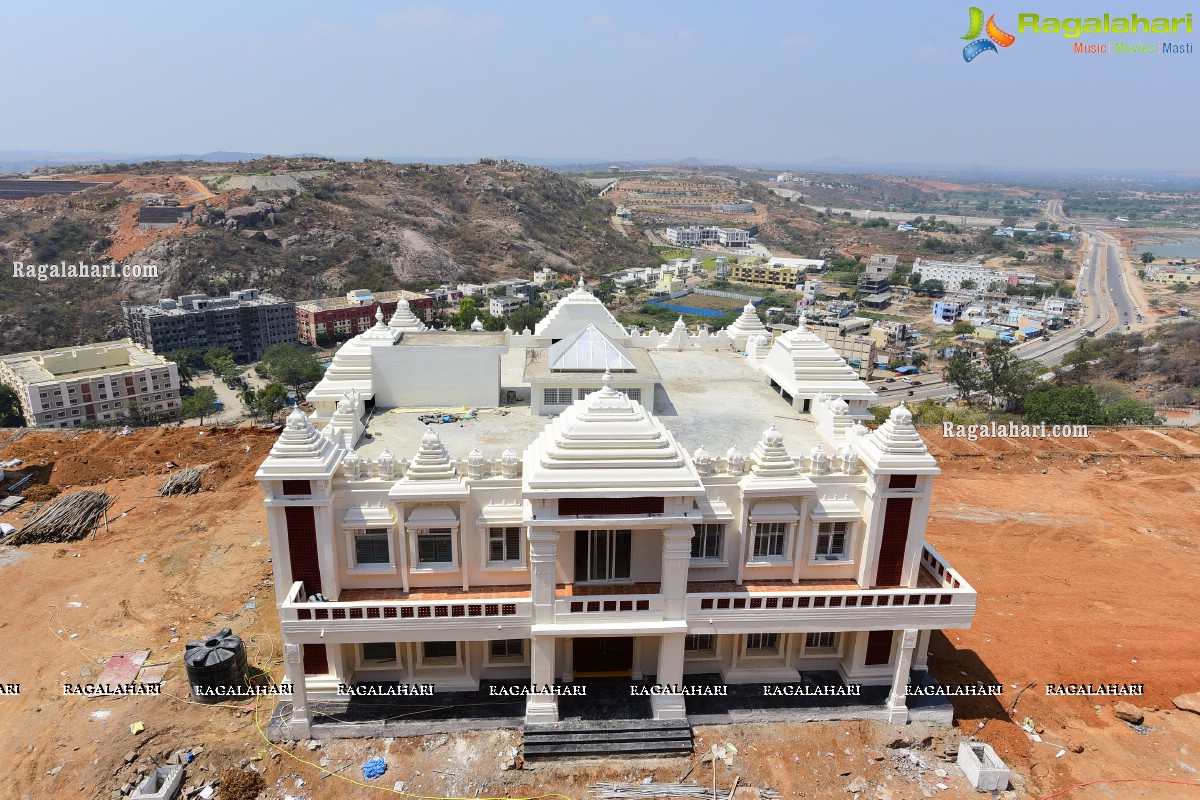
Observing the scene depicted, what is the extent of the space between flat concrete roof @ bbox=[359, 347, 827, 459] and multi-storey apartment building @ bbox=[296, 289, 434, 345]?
75.4 metres

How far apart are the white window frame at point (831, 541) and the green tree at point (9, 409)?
7401cm

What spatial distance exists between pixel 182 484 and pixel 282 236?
95.6 meters

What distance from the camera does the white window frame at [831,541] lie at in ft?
59.9

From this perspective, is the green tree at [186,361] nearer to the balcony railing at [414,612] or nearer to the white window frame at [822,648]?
the balcony railing at [414,612]

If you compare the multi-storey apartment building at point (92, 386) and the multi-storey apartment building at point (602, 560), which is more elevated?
the multi-storey apartment building at point (602, 560)

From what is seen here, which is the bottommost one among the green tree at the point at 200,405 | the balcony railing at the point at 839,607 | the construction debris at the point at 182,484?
the green tree at the point at 200,405

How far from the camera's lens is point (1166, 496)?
1355 inches

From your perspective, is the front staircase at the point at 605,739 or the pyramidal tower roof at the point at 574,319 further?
the pyramidal tower roof at the point at 574,319

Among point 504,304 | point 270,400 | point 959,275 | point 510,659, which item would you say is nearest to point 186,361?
point 270,400

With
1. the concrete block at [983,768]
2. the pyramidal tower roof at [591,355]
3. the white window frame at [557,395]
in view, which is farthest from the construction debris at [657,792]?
the pyramidal tower roof at [591,355]

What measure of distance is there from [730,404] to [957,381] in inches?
2157

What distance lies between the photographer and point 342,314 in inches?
3925

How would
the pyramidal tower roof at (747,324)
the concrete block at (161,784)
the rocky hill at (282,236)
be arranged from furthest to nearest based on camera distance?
the rocky hill at (282,236) → the pyramidal tower roof at (747,324) → the concrete block at (161,784)

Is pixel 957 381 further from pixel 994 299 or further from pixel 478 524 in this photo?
pixel 994 299
